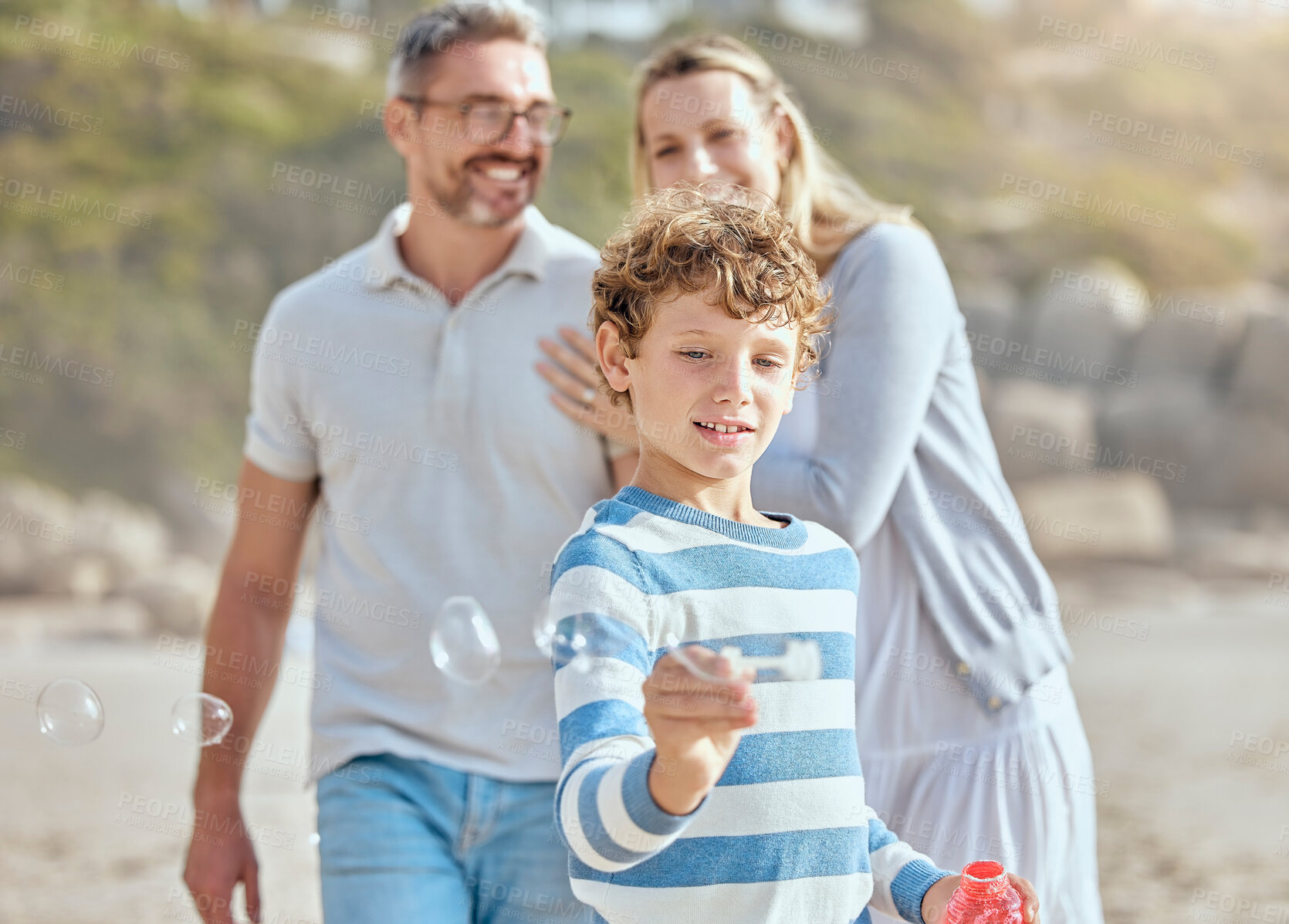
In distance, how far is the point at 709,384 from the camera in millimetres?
1289

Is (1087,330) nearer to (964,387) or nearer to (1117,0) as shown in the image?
(1117,0)

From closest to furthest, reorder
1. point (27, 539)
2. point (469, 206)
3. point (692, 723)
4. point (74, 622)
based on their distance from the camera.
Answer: point (692, 723)
point (469, 206)
point (74, 622)
point (27, 539)

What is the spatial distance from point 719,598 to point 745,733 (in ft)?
0.42

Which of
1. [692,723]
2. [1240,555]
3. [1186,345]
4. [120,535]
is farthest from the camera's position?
[1186,345]

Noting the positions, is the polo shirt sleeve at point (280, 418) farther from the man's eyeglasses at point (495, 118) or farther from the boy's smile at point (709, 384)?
the boy's smile at point (709, 384)

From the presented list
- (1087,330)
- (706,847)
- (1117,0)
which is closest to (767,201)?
Result: (706,847)

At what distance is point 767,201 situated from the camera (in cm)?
158

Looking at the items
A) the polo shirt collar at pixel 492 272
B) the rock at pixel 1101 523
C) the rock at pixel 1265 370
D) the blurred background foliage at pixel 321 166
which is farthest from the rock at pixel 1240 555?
the polo shirt collar at pixel 492 272

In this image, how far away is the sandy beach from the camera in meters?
5.49

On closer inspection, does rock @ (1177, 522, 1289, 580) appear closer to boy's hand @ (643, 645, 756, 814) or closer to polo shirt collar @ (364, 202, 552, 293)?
polo shirt collar @ (364, 202, 552, 293)

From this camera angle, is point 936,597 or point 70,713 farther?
point 70,713

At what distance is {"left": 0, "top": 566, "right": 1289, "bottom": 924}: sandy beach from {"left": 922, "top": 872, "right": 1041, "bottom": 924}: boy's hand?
157 inches

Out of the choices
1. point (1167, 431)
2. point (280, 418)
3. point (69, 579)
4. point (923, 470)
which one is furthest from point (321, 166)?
point (923, 470)

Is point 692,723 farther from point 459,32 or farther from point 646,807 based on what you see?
point 459,32
